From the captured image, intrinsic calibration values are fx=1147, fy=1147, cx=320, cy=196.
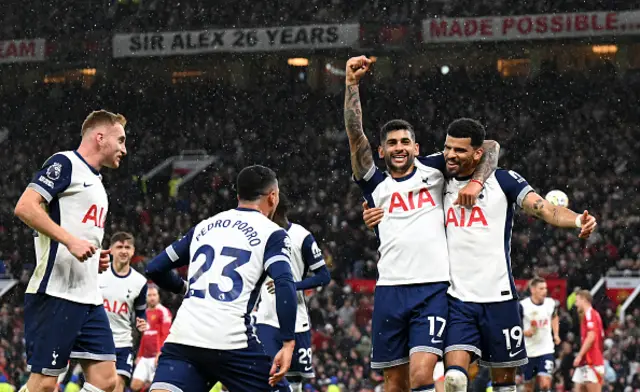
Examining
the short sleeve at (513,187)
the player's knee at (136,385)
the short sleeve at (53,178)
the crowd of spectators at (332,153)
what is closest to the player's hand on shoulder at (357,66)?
the short sleeve at (513,187)

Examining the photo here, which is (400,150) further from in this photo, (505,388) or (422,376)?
(505,388)

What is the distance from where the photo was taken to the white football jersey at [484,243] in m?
7.84

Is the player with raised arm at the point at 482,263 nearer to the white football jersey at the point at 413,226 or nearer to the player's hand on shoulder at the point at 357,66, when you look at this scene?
the white football jersey at the point at 413,226

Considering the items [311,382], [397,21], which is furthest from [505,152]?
[311,382]

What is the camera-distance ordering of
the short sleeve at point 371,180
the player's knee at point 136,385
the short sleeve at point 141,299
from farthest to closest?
the player's knee at point 136,385 < the short sleeve at point 141,299 < the short sleeve at point 371,180

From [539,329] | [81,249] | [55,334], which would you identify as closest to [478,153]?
[81,249]

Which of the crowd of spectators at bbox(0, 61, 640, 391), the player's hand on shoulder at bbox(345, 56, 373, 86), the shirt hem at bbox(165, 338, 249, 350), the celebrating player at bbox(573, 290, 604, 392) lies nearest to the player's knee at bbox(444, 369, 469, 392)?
the shirt hem at bbox(165, 338, 249, 350)

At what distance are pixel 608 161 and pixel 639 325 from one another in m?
8.37

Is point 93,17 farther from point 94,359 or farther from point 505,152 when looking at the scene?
point 94,359

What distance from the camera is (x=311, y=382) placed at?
20.3 m

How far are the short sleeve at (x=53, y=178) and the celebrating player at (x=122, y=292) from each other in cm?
469

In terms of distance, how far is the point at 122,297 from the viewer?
1224cm

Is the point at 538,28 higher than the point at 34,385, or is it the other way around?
the point at 538,28

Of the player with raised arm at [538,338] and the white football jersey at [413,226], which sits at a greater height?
the white football jersey at [413,226]
